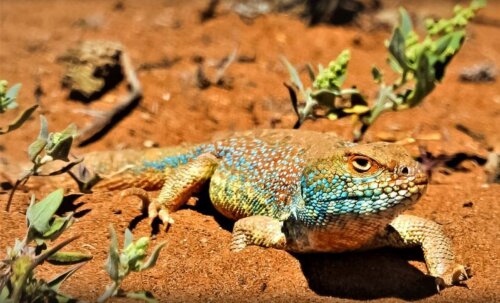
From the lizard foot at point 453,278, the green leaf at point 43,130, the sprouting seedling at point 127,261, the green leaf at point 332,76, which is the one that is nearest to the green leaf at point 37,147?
the green leaf at point 43,130

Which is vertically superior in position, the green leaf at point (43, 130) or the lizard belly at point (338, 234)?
the green leaf at point (43, 130)

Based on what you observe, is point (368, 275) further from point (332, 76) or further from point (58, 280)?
point (58, 280)

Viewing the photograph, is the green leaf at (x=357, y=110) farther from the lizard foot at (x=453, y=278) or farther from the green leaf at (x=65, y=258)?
the green leaf at (x=65, y=258)

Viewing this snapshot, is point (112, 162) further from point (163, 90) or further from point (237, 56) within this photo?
point (237, 56)

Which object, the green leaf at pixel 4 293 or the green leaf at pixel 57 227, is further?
the green leaf at pixel 57 227

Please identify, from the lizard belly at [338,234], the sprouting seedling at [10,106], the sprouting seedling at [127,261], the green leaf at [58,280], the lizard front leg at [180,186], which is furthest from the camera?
the lizard front leg at [180,186]

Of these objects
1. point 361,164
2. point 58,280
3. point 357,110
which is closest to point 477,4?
point 357,110
